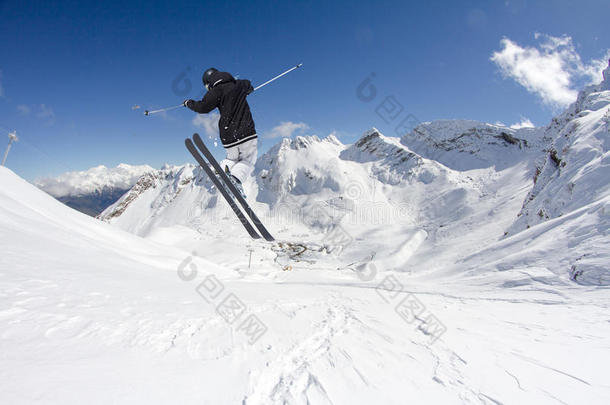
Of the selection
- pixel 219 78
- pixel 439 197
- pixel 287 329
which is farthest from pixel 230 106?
pixel 439 197

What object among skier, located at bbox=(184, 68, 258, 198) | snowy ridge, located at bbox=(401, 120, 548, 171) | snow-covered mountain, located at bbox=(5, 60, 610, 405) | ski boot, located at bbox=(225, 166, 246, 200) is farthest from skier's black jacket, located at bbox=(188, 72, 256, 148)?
snowy ridge, located at bbox=(401, 120, 548, 171)

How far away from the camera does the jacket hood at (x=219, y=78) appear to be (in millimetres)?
4820

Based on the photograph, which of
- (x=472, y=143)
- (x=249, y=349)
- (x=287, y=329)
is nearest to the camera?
(x=249, y=349)

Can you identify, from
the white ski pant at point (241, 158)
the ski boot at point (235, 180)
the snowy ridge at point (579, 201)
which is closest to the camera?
the white ski pant at point (241, 158)

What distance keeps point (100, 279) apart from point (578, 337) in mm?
7011

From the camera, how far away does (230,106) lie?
4.96 metres

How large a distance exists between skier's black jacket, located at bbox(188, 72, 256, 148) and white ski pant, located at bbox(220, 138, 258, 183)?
0.14m

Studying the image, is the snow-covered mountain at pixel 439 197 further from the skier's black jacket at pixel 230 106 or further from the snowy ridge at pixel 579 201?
the skier's black jacket at pixel 230 106

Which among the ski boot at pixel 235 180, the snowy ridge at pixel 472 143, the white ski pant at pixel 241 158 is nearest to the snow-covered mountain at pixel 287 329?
the ski boot at pixel 235 180

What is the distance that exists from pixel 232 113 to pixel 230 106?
142mm

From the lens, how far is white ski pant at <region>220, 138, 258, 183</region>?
557cm

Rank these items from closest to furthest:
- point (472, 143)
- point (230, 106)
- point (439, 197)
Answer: point (230, 106) < point (439, 197) < point (472, 143)

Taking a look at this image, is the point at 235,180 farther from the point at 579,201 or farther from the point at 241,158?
the point at 579,201

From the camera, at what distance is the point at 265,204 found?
63.9 metres
